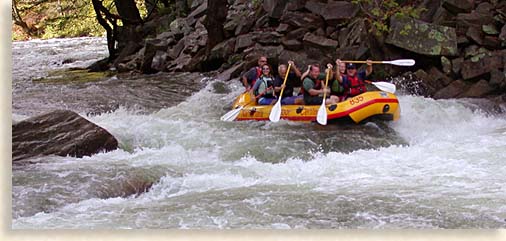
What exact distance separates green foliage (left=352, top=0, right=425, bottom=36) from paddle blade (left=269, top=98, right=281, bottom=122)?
5.34ft

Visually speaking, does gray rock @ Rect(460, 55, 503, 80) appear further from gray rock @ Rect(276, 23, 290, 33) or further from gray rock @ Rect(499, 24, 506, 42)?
gray rock @ Rect(276, 23, 290, 33)

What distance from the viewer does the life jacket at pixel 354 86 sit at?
21.3ft

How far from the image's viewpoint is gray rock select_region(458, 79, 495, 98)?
692 centimetres

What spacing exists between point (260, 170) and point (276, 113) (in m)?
1.39

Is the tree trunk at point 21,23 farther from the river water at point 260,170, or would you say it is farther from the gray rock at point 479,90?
the gray rock at point 479,90

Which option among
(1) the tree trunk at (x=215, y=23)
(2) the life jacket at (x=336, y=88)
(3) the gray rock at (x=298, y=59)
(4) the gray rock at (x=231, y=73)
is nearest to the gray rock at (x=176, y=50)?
(1) the tree trunk at (x=215, y=23)

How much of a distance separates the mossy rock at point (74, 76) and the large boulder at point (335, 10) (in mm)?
2690

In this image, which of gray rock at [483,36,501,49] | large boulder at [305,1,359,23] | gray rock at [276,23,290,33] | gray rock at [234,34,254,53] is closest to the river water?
gray rock at [483,36,501,49]

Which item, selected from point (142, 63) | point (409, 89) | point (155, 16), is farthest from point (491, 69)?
point (155, 16)

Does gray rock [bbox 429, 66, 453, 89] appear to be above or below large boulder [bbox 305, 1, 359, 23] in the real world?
below

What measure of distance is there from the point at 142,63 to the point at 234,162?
474cm

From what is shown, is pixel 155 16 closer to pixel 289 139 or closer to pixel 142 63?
pixel 142 63

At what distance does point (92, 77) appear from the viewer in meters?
8.75

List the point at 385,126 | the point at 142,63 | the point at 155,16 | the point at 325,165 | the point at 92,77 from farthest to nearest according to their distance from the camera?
the point at 155,16 → the point at 142,63 → the point at 92,77 → the point at 385,126 → the point at 325,165
